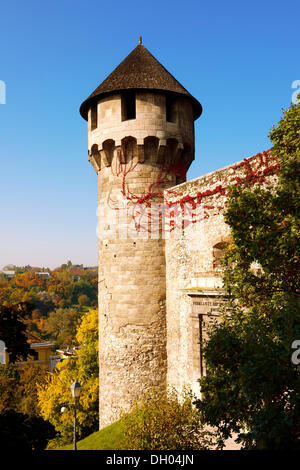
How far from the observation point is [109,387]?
15016 mm

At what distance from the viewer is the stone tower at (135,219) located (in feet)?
47.9

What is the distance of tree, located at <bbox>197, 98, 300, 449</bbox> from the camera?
530 cm

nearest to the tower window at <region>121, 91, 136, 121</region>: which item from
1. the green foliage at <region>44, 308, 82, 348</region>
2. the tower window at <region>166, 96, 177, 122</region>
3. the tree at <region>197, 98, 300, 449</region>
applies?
the tower window at <region>166, 96, 177, 122</region>

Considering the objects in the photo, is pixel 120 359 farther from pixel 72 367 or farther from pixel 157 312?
pixel 72 367

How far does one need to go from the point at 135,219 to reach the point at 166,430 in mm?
7709

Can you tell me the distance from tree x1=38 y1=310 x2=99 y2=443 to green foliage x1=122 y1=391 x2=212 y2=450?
10735mm

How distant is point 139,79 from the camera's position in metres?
14.9

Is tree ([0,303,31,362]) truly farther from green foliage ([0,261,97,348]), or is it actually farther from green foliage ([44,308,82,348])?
green foliage ([0,261,97,348])

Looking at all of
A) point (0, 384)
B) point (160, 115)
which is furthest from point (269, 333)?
point (0, 384)

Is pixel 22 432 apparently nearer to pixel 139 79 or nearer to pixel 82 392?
pixel 139 79

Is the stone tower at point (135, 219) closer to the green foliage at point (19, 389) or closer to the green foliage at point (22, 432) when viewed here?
the green foliage at point (22, 432)

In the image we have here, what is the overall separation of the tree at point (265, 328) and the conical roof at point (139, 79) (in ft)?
28.8

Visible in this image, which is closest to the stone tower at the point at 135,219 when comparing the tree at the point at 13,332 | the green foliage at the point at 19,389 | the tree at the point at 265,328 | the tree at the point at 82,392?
the tree at the point at 82,392

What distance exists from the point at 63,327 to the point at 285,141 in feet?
203
